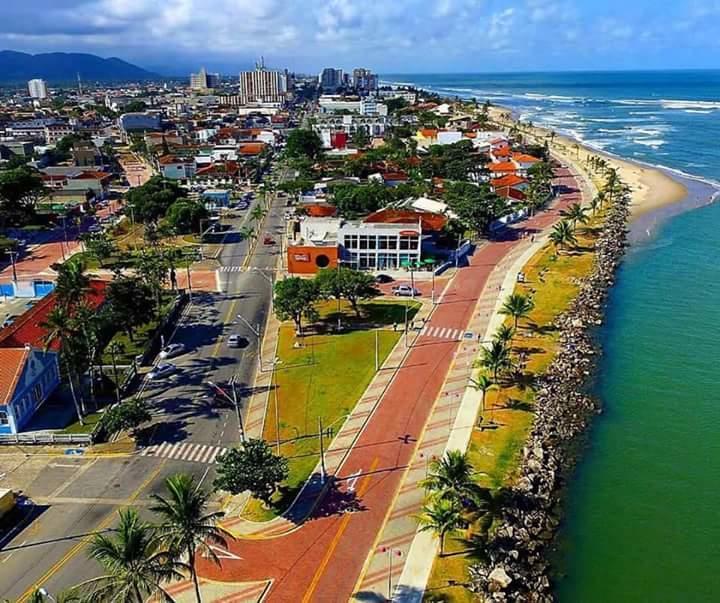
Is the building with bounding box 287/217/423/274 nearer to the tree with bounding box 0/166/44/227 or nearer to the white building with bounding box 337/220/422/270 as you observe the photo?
the white building with bounding box 337/220/422/270

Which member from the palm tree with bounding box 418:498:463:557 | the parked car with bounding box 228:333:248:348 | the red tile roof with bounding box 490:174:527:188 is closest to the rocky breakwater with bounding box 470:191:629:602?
the palm tree with bounding box 418:498:463:557

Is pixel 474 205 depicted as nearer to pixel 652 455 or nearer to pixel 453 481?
pixel 652 455

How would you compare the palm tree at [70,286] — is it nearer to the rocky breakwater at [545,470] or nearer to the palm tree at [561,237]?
the rocky breakwater at [545,470]

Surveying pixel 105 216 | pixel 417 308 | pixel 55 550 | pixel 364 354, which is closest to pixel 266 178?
pixel 105 216

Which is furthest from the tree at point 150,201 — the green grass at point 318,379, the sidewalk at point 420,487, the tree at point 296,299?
the sidewalk at point 420,487

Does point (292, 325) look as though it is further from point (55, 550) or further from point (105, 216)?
point (105, 216)
